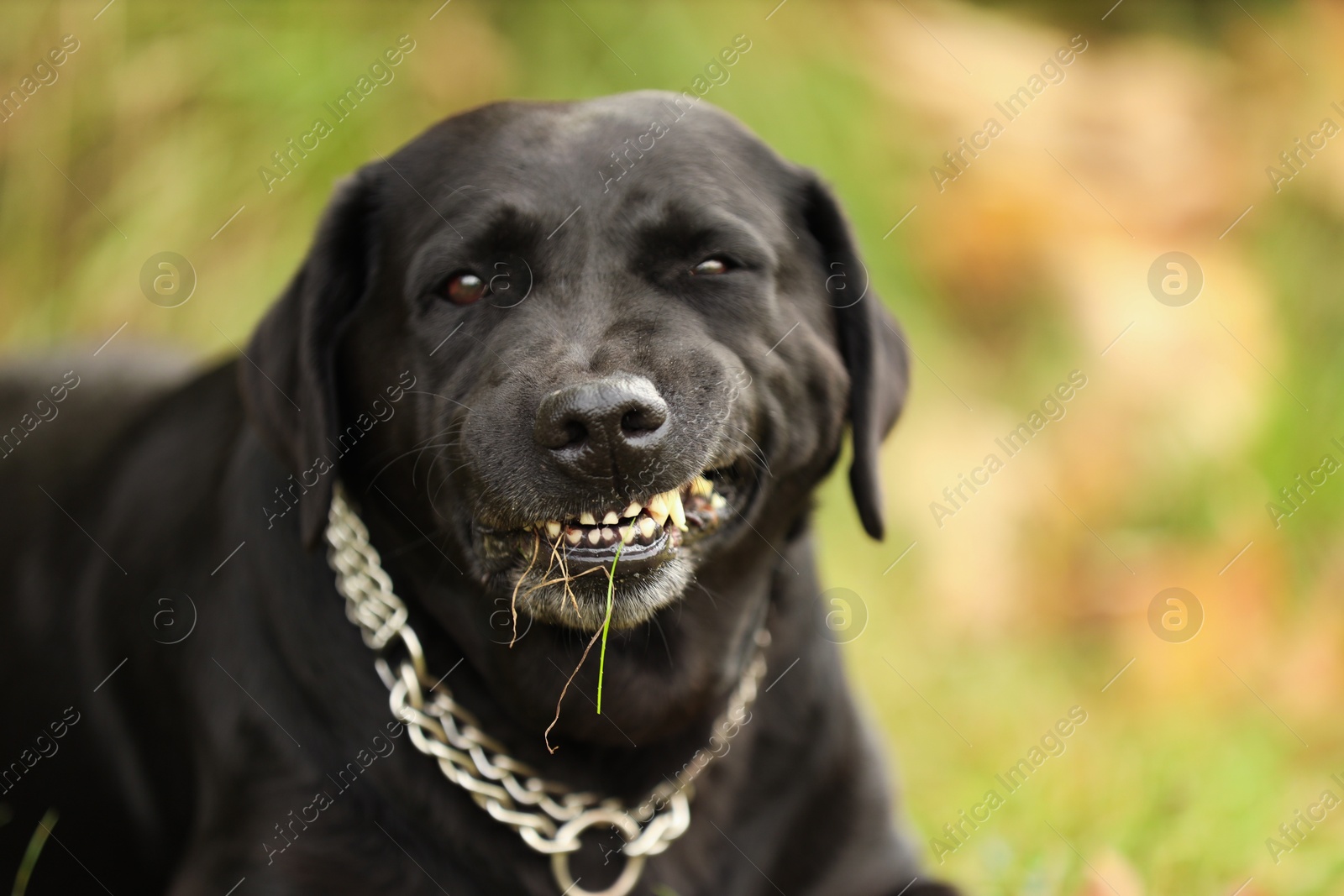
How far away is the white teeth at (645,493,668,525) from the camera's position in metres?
2.55

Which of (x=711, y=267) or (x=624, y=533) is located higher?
(x=711, y=267)

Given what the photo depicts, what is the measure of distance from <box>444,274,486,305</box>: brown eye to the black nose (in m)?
0.43

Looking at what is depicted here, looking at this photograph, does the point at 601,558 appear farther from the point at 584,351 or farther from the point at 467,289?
the point at 467,289

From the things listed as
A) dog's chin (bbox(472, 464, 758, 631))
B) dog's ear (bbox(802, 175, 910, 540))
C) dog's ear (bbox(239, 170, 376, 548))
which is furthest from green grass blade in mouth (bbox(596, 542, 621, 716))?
dog's ear (bbox(802, 175, 910, 540))

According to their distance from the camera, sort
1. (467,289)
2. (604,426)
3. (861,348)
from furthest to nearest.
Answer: (861,348) → (467,289) → (604,426)

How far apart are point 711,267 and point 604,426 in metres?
0.59


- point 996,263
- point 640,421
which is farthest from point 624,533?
point 996,263

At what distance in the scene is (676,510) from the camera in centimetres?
258

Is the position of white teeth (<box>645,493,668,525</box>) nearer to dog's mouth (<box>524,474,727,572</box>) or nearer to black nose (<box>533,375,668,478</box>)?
dog's mouth (<box>524,474,727,572</box>)

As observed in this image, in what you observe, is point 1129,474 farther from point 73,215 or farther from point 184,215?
point 73,215

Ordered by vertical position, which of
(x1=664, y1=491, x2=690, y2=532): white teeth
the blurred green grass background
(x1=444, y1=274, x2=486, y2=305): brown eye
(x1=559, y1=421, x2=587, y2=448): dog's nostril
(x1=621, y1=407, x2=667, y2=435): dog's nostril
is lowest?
the blurred green grass background

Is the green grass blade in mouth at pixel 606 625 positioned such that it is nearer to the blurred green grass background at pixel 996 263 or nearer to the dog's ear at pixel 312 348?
the dog's ear at pixel 312 348

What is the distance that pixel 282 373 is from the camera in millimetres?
2803

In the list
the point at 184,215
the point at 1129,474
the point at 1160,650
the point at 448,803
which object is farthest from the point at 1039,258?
the point at 448,803
